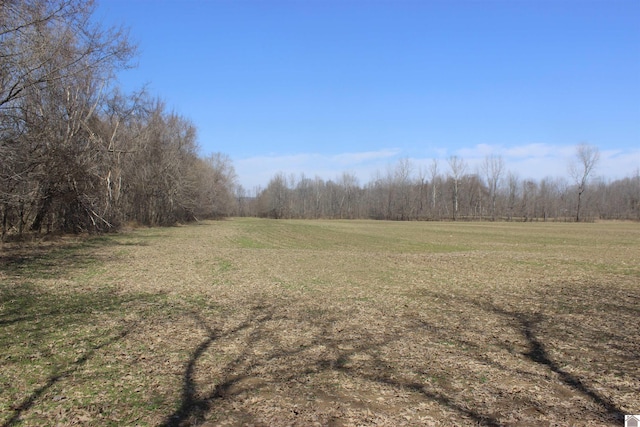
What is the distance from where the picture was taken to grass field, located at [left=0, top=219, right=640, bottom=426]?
3865 mm

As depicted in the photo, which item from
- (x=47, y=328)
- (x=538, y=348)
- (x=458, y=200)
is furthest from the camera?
(x=458, y=200)

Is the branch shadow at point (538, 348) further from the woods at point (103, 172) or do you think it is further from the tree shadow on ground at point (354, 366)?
the woods at point (103, 172)

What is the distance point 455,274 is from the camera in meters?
12.9

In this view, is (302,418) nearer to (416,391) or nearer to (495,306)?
(416,391)

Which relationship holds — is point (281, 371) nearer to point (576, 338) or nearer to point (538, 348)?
point (538, 348)

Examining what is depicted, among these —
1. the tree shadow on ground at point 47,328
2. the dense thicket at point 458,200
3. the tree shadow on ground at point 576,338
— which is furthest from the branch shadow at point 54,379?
the dense thicket at point 458,200

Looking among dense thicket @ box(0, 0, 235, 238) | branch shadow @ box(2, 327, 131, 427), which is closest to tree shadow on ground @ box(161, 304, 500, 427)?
branch shadow @ box(2, 327, 131, 427)

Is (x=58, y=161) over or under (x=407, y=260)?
over

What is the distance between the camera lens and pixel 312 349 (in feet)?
18.6

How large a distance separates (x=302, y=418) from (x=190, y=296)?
20.0ft

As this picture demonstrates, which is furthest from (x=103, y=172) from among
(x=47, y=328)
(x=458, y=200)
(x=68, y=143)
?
(x=458, y=200)

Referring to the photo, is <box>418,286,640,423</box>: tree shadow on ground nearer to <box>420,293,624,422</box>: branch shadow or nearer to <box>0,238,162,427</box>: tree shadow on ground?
<box>420,293,624,422</box>: branch shadow

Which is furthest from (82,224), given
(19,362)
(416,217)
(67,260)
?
(416,217)

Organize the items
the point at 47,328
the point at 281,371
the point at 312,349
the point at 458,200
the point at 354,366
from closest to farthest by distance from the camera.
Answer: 1. the point at 281,371
2. the point at 354,366
3. the point at 312,349
4. the point at 47,328
5. the point at 458,200
